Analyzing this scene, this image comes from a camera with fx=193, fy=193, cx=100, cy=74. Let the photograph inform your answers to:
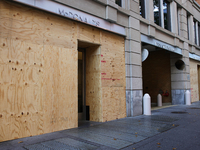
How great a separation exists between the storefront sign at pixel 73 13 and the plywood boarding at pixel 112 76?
36 centimetres

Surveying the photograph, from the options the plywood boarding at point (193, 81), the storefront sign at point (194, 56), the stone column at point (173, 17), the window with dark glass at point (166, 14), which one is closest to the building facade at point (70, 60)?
the window with dark glass at point (166, 14)

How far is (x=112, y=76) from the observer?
8508 millimetres

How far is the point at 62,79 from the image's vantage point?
6.50 metres

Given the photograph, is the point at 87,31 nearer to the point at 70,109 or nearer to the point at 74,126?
the point at 70,109

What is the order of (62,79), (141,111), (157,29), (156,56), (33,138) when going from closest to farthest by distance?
1. (33,138)
2. (62,79)
3. (141,111)
4. (157,29)
5. (156,56)

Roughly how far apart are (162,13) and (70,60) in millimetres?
9062

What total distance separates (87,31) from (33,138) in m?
4.34

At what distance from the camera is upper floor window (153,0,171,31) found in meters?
12.7

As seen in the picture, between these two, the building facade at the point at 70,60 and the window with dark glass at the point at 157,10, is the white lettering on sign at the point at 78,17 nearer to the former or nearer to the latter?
the building facade at the point at 70,60

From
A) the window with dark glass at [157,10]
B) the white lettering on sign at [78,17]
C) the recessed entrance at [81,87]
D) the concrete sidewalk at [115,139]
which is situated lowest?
the concrete sidewalk at [115,139]

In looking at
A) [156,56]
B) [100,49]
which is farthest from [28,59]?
[156,56]

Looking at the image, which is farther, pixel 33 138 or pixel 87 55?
pixel 87 55

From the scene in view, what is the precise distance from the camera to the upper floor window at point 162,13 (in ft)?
41.8

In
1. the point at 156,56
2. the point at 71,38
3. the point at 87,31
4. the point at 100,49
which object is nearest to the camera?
the point at 71,38
